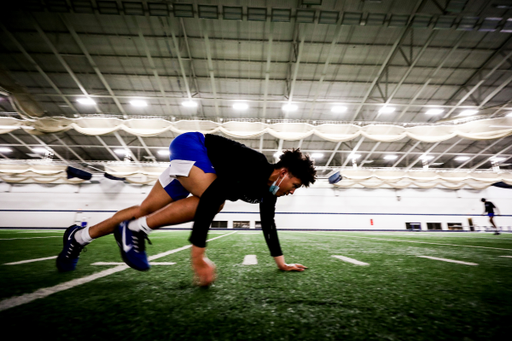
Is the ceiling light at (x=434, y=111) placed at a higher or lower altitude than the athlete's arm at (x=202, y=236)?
higher

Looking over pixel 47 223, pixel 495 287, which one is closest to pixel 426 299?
pixel 495 287

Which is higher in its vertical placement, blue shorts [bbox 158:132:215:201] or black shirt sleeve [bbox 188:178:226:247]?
blue shorts [bbox 158:132:215:201]

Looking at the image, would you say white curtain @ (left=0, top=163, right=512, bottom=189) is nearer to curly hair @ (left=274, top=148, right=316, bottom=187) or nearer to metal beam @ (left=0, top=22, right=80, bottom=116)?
metal beam @ (left=0, top=22, right=80, bottom=116)

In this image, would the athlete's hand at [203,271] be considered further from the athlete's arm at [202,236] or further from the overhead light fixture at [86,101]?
the overhead light fixture at [86,101]

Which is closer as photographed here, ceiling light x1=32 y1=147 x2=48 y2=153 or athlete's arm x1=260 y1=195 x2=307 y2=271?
athlete's arm x1=260 y1=195 x2=307 y2=271

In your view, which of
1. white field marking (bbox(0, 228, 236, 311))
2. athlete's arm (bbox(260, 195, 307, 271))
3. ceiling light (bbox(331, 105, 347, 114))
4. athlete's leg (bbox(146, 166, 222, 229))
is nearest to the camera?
white field marking (bbox(0, 228, 236, 311))

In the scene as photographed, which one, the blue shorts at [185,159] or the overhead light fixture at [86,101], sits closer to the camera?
the blue shorts at [185,159]

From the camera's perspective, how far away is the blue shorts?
1.49 metres

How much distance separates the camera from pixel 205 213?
4.00 feet

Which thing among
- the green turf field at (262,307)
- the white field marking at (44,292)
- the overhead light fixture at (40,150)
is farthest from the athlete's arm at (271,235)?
the overhead light fixture at (40,150)

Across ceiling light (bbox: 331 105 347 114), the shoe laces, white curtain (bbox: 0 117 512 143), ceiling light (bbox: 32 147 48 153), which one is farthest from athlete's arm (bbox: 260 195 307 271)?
ceiling light (bbox: 32 147 48 153)

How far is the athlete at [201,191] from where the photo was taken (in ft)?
4.10

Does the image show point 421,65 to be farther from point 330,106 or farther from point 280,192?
point 280,192

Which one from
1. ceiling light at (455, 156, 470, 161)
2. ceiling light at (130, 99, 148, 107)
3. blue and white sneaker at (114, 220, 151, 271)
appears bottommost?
blue and white sneaker at (114, 220, 151, 271)
